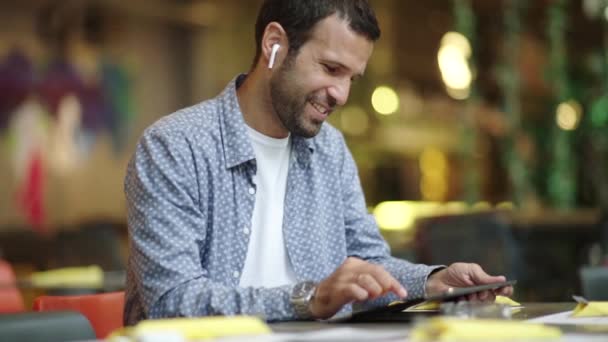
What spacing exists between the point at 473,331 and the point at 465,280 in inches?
24.5

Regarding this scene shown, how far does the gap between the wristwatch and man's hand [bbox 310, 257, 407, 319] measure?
0.14 ft

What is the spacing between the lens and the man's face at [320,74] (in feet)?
6.74

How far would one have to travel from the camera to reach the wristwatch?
1.68 meters

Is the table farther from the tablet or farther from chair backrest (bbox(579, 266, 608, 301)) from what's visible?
chair backrest (bbox(579, 266, 608, 301))

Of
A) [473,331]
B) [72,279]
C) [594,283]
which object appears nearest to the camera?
[473,331]

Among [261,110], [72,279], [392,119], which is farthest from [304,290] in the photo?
[392,119]

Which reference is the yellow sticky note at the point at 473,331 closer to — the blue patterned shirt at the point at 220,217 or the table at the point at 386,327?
the table at the point at 386,327

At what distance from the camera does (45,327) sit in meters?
1.58

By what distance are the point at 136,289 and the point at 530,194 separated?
18.9 ft

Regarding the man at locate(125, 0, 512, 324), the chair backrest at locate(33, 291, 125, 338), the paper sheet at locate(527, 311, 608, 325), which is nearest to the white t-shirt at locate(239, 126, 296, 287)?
the man at locate(125, 0, 512, 324)

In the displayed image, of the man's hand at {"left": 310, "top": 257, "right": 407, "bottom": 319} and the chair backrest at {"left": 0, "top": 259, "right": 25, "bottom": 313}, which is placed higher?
the man's hand at {"left": 310, "top": 257, "right": 407, "bottom": 319}

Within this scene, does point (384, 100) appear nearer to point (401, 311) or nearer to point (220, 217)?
point (220, 217)

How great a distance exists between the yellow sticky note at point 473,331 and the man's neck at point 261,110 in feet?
2.96

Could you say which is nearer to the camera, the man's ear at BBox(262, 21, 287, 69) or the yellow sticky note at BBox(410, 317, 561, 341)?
the yellow sticky note at BBox(410, 317, 561, 341)
